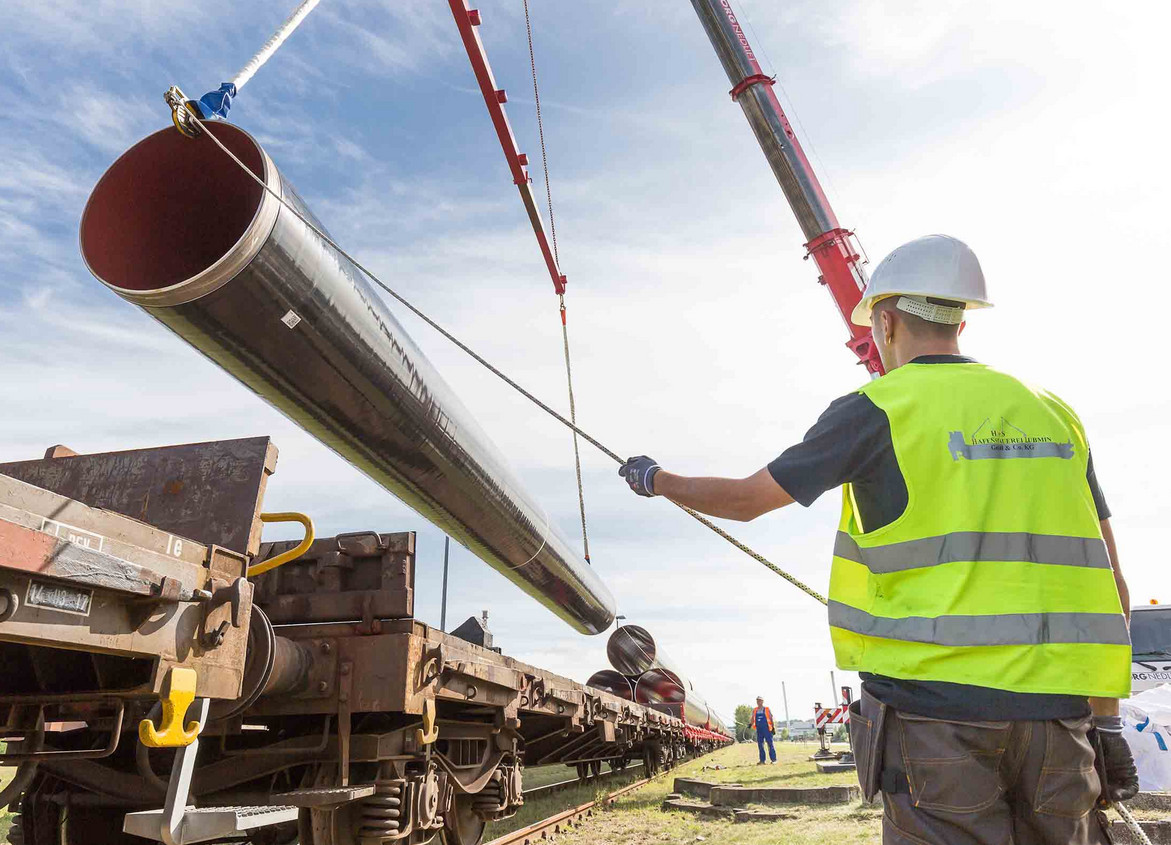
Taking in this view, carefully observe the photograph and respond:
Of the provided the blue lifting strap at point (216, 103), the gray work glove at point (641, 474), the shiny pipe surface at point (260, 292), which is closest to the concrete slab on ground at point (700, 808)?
the shiny pipe surface at point (260, 292)

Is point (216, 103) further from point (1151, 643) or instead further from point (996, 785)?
point (1151, 643)

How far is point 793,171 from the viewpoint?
8.88 metres

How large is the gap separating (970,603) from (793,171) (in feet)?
26.6

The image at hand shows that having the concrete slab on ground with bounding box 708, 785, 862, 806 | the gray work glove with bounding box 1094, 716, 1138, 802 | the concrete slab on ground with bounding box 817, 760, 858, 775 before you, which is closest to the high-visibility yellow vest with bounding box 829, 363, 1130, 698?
the gray work glove with bounding box 1094, 716, 1138, 802

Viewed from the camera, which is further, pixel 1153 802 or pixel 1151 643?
pixel 1151 643

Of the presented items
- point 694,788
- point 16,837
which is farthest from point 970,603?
point 694,788

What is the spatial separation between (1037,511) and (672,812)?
25.4 feet

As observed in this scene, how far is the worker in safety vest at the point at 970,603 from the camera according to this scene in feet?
5.15

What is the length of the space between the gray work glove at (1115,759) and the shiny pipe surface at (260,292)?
119 inches

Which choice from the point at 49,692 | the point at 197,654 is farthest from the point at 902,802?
the point at 49,692

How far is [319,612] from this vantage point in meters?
3.83

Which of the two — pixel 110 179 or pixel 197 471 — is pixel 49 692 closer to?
pixel 197 471

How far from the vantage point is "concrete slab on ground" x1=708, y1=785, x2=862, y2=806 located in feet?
26.6

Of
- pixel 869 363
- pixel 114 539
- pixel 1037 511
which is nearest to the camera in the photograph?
pixel 1037 511
